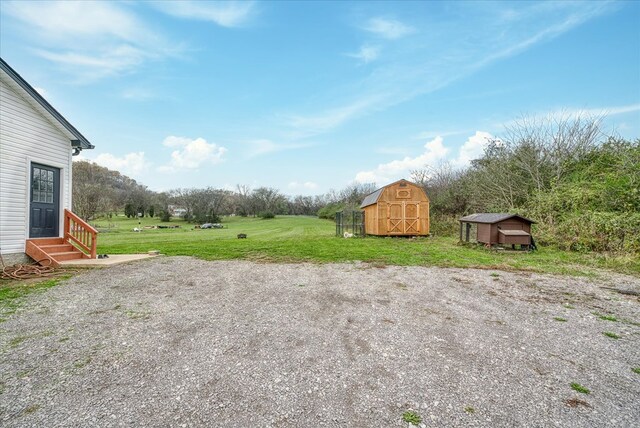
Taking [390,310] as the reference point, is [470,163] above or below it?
above

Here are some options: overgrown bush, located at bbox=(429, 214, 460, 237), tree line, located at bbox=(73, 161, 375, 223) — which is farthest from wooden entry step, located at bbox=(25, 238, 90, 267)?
tree line, located at bbox=(73, 161, 375, 223)

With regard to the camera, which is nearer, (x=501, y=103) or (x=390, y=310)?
(x=390, y=310)

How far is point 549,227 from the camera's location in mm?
11836

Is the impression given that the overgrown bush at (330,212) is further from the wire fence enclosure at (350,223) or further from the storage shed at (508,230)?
the storage shed at (508,230)

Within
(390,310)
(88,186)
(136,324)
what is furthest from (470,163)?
(88,186)

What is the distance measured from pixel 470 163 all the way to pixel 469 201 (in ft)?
14.7

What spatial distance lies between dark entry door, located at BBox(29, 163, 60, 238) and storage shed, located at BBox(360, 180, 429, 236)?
48.7ft

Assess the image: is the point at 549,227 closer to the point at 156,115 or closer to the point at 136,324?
the point at 136,324

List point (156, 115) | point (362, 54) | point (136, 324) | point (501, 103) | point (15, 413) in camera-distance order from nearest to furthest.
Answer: point (15, 413), point (136, 324), point (362, 54), point (501, 103), point (156, 115)

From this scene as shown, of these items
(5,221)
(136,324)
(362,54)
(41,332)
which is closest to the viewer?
(41,332)

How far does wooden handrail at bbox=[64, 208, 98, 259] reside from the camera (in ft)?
27.7

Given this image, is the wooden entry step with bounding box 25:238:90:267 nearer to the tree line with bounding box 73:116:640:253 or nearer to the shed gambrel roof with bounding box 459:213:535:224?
the shed gambrel roof with bounding box 459:213:535:224

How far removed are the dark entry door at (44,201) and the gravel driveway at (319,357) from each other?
13.1 ft

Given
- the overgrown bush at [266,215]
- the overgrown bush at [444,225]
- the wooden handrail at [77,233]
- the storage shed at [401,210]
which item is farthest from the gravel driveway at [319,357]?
the overgrown bush at [266,215]
